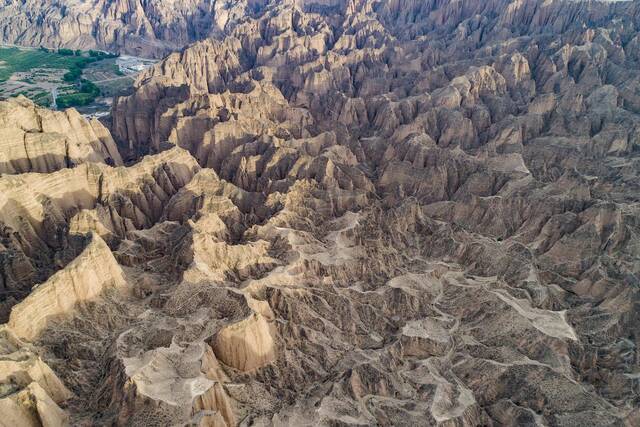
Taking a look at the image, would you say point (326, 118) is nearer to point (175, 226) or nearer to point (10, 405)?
point (175, 226)

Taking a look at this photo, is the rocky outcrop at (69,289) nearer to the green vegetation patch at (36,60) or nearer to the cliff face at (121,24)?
the green vegetation patch at (36,60)

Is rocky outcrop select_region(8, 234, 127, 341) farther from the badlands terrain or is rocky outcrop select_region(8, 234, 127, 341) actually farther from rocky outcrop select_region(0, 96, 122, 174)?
rocky outcrop select_region(0, 96, 122, 174)

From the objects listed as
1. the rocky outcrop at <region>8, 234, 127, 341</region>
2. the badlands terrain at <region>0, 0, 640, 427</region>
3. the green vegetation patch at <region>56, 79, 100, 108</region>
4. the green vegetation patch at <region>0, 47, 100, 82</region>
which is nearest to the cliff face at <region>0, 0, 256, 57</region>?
the green vegetation patch at <region>0, 47, 100, 82</region>

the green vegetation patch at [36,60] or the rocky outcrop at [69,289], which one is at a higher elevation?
the rocky outcrop at [69,289]

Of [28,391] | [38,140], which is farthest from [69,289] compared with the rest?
[38,140]

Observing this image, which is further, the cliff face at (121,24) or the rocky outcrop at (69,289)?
the cliff face at (121,24)

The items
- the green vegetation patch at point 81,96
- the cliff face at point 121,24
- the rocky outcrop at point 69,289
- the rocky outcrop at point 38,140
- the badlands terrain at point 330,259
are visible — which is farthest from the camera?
the cliff face at point 121,24

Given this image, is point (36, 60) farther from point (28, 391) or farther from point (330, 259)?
point (28, 391)

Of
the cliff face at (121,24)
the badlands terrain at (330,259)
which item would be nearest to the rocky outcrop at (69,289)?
the badlands terrain at (330,259)
